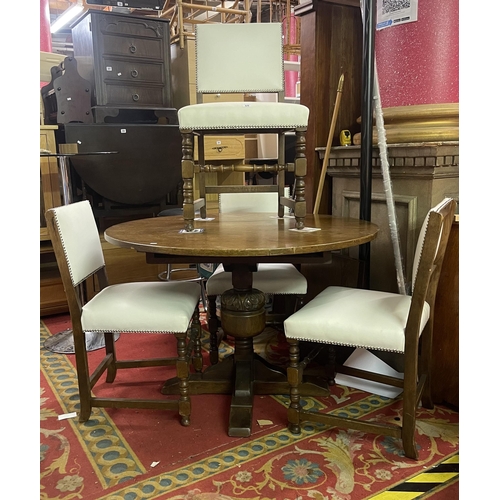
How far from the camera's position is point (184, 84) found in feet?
13.2

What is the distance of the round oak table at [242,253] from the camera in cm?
158

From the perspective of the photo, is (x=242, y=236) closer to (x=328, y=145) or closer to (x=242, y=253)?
(x=242, y=253)

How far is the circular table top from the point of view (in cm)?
153

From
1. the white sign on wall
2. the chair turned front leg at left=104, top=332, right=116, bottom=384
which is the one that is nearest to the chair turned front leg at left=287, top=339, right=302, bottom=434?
the chair turned front leg at left=104, top=332, right=116, bottom=384

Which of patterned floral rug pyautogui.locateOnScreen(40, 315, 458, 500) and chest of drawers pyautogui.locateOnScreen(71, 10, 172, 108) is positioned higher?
chest of drawers pyautogui.locateOnScreen(71, 10, 172, 108)

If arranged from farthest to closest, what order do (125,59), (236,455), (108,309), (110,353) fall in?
(125,59) < (110,353) < (108,309) < (236,455)

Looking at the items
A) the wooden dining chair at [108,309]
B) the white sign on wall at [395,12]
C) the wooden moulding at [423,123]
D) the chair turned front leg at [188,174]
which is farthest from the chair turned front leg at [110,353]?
the white sign on wall at [395,12]

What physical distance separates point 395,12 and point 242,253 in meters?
1.55

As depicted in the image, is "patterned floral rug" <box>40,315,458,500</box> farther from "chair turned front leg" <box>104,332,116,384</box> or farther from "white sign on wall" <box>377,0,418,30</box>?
"white sign on wall" <box>377,0,418,30</box>

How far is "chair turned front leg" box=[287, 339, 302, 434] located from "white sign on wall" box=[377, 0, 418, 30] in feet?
5.22

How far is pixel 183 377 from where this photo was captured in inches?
71.1

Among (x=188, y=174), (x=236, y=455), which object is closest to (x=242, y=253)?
(x=188, y=174)
